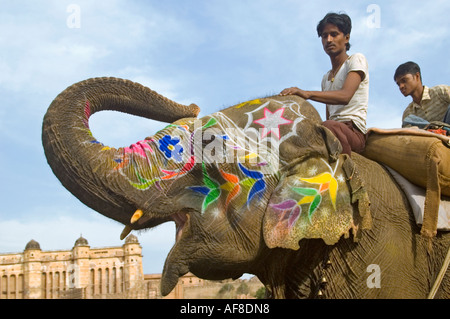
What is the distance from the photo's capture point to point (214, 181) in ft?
7.63

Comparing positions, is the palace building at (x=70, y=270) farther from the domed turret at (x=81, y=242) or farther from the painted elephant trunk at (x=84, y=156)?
the painted elephant trunk at (x=84, y=156)

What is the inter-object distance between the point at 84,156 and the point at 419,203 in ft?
4.09

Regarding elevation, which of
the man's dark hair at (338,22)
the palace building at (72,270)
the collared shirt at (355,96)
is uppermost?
the man's dark hair at (338,22)

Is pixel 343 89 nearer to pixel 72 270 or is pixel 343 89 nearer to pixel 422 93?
pixel 422 93

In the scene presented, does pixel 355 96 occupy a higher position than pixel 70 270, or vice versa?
pixel 355 96

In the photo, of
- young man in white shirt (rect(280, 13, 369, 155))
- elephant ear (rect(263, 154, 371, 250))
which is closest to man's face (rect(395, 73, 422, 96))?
young man in white shirt (rect(280, 13, 369, 155))

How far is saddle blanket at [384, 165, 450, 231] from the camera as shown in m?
2.35

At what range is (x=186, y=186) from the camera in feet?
7.61

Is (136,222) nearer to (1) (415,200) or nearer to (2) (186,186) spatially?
(2) (186,186)

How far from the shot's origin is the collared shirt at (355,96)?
259 cm

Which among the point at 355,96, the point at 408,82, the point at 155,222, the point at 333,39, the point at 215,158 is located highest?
the point at 333,39

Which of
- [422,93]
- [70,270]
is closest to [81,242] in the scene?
[70,270]

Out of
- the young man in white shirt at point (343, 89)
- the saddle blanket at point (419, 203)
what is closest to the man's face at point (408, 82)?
the young man in white shirt at point (343, 89)

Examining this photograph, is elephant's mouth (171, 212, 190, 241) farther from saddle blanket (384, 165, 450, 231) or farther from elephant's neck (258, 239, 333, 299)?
saddle blanket (384, 165, 450, 231)
